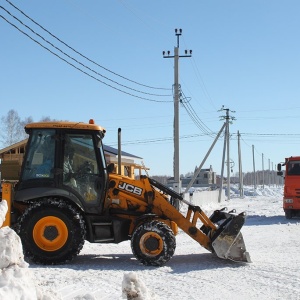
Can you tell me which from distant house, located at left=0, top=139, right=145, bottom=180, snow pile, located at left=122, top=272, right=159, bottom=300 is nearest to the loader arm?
distant house, located at left=0, top=139, right=145, bottom=180

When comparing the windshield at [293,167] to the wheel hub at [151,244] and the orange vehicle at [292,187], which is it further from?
the wheel hub at [151,244]

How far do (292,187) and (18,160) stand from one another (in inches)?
430

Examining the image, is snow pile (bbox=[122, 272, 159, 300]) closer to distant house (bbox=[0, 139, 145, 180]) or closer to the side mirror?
the side mirror

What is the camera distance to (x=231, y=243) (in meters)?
8.86

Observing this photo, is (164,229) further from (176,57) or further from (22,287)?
(176,57)

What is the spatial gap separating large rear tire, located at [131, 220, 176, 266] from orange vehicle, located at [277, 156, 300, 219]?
1202cm

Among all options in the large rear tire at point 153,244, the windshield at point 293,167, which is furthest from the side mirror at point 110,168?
the windshield at point 293,167

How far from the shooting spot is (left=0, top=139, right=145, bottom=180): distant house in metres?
10.5

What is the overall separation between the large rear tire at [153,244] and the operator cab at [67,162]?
0.88 metres

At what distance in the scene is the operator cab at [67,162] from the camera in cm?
896

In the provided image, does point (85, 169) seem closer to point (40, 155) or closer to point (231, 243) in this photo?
point (40, 155)

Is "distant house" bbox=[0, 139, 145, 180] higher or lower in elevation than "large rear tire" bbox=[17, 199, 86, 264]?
higher

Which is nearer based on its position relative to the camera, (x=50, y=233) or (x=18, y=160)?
(x=50, y=233)

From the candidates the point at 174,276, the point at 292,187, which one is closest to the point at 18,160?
the point at 174,276
